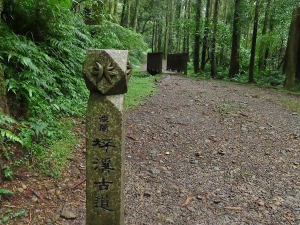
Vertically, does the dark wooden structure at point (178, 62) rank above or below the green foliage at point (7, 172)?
above

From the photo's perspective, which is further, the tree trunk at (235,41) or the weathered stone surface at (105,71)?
the tree trunk at (235,41)

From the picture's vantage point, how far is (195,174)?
456cm

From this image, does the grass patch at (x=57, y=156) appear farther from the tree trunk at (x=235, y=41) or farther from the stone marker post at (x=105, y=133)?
the tree trunk at (x=235, y=41)

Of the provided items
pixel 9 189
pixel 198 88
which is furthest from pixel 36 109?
pixel 198 88

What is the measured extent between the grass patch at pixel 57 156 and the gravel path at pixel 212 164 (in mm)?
1096

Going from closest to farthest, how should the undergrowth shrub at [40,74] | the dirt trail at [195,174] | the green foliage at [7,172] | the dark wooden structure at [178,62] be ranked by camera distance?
1. the green foliage at [7,172]
2. the dirt trail at [195,174]
3. the undergrowth shrub at [40,74]
4. the dark wooden structure at [178,62]

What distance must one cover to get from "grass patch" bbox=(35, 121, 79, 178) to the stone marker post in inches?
59.3

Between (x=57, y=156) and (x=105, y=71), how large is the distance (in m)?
2.35

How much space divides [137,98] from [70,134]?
406 centimetres

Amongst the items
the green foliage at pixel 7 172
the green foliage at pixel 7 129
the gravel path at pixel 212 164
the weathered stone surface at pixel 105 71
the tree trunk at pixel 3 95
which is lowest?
the gravel path at pixel 212 164

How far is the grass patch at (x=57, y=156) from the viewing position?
3838 mm

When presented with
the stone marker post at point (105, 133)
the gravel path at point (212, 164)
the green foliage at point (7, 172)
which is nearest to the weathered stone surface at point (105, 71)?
the stone marker post at point (105, 133)

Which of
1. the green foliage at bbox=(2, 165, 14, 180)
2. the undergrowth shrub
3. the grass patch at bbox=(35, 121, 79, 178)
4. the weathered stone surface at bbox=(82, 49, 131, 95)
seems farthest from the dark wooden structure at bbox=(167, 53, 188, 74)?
the weathered stone surface at bbox=(82, 49, 131, 95)

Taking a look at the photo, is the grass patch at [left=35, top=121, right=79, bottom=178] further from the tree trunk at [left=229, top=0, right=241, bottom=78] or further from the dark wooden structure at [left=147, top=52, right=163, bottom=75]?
the tree trunk at [left=229, top=0, right=241, bottom=78]
